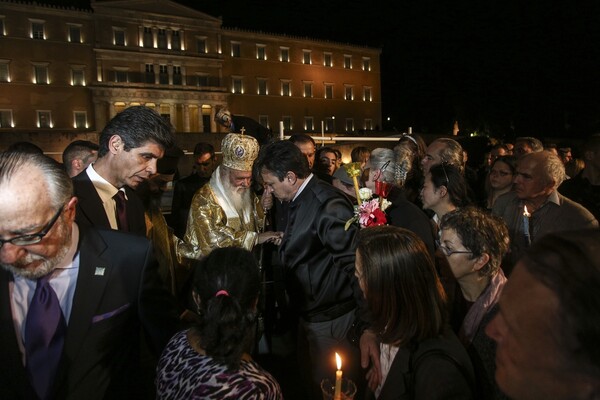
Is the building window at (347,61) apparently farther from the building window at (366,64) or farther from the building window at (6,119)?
the building window at (6,119)

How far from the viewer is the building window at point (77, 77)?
140 feet

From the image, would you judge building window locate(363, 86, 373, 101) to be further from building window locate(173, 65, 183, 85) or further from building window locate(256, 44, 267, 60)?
building window locate(173, 65, 183, 85)

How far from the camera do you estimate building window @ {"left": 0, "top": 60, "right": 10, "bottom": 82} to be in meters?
39.9

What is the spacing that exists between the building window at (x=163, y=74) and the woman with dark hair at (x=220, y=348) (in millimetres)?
48905

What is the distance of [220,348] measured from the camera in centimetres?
173

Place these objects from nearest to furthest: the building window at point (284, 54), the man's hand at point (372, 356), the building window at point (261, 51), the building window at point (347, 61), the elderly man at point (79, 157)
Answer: the man's hand at point (372, 356) < the elderly man at point (79, 157) < the building window at point (261, 51) < the building window at point (284, 54) < the building window at point (347, 61)

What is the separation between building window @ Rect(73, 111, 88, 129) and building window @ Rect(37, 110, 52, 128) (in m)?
2.25

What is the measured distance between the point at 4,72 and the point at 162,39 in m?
16.0

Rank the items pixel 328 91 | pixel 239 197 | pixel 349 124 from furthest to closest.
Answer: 1. pixel 349 124
2. pixel 328 91
3. pixel 239 197

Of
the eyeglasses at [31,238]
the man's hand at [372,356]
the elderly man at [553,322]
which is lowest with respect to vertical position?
the man's hand at [372,356]

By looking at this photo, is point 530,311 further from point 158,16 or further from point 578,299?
point 158,16

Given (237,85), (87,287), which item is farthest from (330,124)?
(87,287)

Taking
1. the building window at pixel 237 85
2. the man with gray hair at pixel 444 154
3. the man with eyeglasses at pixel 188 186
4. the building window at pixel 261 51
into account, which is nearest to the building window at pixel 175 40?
the building window at pixel 237 85

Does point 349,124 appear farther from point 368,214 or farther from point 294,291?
point 368,214
